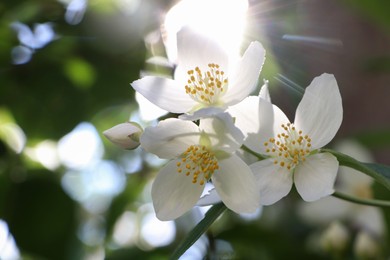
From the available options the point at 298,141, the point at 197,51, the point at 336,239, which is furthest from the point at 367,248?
the point at 197,51

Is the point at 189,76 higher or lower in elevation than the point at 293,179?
higher

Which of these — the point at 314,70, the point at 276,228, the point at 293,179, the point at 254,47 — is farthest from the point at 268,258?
the point at 254,47

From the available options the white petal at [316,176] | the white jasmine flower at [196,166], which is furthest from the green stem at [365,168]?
the white jasmine flower at [196,166]

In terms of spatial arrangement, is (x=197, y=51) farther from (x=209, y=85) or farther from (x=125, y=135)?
(x=125, y=135)

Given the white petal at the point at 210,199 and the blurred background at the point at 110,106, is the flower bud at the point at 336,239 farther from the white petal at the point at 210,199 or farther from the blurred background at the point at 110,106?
the white petal at the point at 210,199

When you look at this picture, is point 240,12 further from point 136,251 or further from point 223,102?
point 136,251

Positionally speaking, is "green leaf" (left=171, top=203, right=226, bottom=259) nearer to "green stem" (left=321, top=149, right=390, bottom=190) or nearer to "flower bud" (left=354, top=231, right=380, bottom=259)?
"green stem" (left=321, top=149, right=390, bottom=190)
